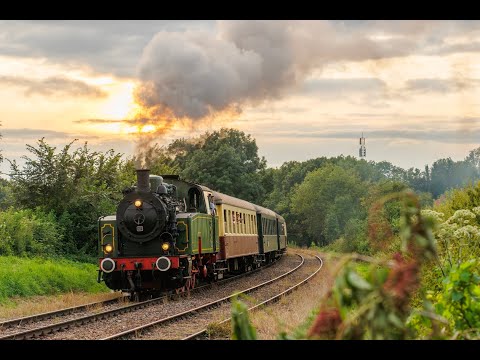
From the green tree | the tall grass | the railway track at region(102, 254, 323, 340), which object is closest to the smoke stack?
the railway track at region(102, 254, 323, 340)

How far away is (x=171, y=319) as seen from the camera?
13180mm

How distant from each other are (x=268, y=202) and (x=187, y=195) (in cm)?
4273

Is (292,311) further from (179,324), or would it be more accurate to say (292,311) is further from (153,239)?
(153,239)

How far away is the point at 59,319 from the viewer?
13586 millimetres

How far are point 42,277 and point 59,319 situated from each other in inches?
206

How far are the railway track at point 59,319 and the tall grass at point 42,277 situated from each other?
2111 mm

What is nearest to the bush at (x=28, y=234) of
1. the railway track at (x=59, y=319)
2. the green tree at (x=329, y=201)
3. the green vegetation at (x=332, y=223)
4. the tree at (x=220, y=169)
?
the green vegetation at (x=332, y=223)

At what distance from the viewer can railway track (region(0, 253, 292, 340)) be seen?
452 inches

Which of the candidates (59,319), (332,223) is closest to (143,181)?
(59,319)

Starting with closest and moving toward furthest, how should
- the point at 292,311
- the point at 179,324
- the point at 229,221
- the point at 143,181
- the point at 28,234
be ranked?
the point at 179,324 < the point at 292,311 < the point at 143,181 < the point at 28,234 < the point at 229,221

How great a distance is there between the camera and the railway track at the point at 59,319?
1148 cm

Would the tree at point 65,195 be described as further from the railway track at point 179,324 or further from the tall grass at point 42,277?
the railway track at point 179,324

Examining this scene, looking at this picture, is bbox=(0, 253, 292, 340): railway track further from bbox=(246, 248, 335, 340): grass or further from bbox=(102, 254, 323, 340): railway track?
bbox=(246, 248, 335, 340): grass
